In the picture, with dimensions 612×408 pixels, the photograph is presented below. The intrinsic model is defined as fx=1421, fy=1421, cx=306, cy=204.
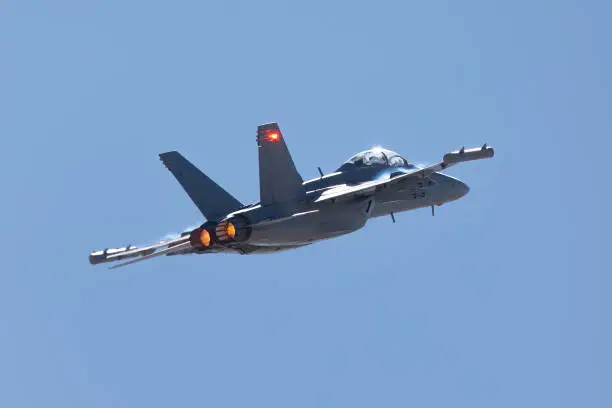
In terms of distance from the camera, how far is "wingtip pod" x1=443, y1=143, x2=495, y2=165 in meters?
37.5

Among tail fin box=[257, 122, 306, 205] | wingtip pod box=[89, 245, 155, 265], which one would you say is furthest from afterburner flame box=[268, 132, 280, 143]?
wingtip pod box=[89, 245, 155, 265]

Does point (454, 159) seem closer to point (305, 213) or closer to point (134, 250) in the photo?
point (305, 213)

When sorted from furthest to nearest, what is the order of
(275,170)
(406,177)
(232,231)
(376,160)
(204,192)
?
1. (376,160)
2. (204,192)
3. (406,177)
4. (232,231)
5. (275,170)

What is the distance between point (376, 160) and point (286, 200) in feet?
15.0

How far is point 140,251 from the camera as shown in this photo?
133ft

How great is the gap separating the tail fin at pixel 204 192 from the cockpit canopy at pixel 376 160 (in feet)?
12.6

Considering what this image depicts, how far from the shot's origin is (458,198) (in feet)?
146

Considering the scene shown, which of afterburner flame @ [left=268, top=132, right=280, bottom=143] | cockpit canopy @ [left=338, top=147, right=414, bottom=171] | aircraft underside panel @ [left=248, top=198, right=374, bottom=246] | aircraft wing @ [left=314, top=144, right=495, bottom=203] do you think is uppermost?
afterburner flame @ [left=268, top=132, right=280, bottom=143]

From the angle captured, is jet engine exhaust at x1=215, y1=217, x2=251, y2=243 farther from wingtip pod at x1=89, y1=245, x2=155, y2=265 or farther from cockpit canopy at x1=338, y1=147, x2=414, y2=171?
cockpit canopy at x1=338, y1=147, x2=414, y2=171

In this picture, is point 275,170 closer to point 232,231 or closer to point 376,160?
point 232,231

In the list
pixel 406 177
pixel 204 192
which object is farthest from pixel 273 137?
pixel 406 177

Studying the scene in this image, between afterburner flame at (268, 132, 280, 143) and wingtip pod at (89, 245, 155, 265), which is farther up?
afterburner flame at (268, 132, 280, 143)

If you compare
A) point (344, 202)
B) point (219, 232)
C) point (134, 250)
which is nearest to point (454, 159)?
point (344, 202)

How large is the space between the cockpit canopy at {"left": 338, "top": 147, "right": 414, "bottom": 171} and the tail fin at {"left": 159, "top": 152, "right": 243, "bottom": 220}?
12.6 ft
